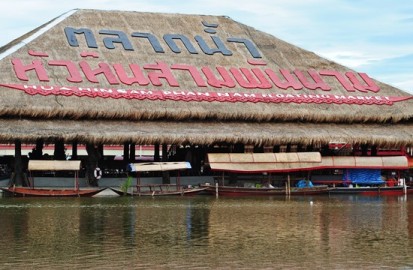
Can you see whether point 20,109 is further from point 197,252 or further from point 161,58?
point 197,252

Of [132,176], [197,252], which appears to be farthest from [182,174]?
[197,252]

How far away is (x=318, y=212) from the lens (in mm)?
31703

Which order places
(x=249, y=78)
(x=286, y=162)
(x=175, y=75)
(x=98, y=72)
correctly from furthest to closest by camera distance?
(x=249, y=78) → (x=175, y=75) → (x=98, y=72) → (x=286, y=162)

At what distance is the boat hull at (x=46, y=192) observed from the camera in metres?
38.8

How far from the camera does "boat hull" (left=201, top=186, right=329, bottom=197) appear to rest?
1620 inches

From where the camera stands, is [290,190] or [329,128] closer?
[290,190]

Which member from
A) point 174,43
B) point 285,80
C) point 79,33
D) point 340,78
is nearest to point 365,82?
point 340,78

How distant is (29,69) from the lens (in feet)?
141

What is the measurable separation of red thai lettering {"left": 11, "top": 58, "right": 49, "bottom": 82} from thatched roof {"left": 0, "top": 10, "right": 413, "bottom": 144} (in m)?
0.05

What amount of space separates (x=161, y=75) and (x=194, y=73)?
6.23ft

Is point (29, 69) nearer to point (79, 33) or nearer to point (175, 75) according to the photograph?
point (79, 33)

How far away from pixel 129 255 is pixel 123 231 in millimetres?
4787

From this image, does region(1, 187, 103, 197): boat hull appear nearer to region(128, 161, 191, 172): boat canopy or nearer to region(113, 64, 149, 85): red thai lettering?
region(128, 161, 191, 172): boat canopy

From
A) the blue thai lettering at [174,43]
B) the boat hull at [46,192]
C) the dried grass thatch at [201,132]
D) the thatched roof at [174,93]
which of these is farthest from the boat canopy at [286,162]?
the blue thai lettering at [174,43]
